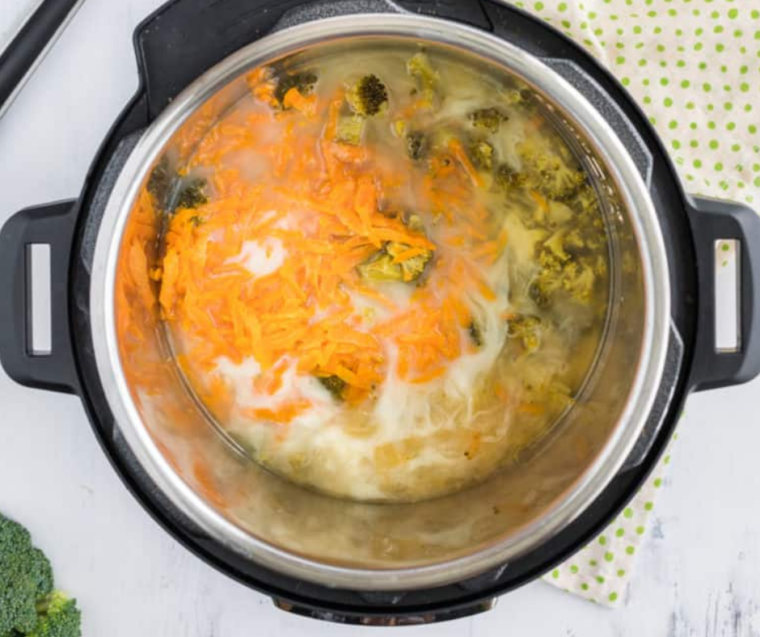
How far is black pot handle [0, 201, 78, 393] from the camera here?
3.90 feet

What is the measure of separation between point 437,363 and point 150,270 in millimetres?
421

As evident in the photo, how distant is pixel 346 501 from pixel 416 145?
507mm

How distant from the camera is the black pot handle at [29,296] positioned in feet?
3.90

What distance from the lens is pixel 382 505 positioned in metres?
1.32

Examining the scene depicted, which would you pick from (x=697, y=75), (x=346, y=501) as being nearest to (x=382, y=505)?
(x=346, y=501)

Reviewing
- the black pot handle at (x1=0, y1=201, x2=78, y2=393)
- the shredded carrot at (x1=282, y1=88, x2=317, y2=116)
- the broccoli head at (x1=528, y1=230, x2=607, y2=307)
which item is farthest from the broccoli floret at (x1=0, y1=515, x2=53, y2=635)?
the broccoli head at (x1=528, y1=230, x2=607, y2=307)

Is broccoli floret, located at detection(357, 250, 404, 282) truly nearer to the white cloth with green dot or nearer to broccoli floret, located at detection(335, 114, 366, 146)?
broccoli floret, located at detection(335, 114, 366, 146)

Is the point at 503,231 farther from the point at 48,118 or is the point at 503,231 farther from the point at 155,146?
the point at 48,118

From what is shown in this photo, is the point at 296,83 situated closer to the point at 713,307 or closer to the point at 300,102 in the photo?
the point at 300,102

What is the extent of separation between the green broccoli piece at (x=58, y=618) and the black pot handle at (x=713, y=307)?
3.20ft

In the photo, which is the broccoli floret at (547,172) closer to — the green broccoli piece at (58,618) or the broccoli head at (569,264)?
the broccoli head at (569,264)

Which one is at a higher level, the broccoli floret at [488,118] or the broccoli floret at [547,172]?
the broccoli floret at [488,118]

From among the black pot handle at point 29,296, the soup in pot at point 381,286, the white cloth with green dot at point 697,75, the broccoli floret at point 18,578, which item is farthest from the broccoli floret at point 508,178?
the broccoli floret at point 18,578

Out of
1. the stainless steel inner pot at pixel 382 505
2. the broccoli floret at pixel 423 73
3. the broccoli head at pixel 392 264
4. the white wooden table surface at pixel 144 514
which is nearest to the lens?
the stainless steel inner pot at pixel 382 505
